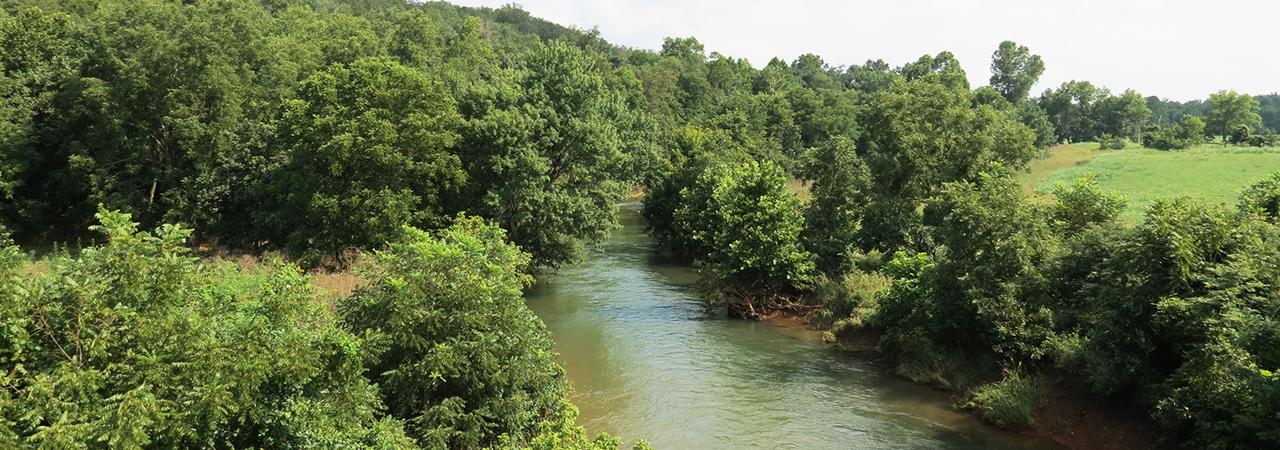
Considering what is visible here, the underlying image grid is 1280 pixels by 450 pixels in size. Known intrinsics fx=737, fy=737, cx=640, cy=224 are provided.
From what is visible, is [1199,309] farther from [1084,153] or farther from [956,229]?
[1084,153]

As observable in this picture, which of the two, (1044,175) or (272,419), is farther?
(1044,175)

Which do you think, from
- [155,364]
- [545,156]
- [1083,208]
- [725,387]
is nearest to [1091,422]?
[1083,208]

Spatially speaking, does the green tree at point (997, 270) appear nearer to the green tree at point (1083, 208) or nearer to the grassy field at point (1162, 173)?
the green tree at point (1083, 208)

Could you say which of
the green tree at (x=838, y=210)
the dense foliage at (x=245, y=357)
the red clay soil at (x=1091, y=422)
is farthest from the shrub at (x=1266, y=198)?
the dense foliage at (x=245, y=357)

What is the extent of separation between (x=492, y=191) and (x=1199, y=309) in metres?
26.8

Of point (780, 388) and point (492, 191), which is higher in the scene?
point (492, 191)

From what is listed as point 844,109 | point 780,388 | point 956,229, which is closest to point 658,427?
point 780,388

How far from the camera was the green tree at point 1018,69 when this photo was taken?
4754 inches

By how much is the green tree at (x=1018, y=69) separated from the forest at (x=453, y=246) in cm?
8619

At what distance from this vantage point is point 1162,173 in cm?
6072

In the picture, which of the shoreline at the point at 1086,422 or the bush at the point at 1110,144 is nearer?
the shoreline at the point at 1086,422

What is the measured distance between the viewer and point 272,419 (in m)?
10.9

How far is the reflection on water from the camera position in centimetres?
2083

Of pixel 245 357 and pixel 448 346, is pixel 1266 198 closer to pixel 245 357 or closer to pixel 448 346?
pixel 448 346
